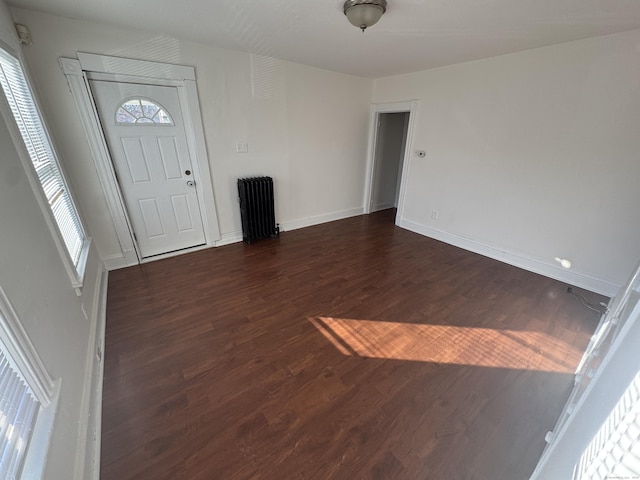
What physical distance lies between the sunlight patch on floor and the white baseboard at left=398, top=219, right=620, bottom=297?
1.18 metres

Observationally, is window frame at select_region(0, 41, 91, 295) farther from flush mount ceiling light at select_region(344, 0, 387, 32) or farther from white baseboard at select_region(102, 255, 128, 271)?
flush mount ceiling light at select_region(344, 0, 387, 32)

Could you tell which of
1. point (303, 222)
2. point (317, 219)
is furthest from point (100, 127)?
point (317, 219)

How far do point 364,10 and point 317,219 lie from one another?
9.97ft

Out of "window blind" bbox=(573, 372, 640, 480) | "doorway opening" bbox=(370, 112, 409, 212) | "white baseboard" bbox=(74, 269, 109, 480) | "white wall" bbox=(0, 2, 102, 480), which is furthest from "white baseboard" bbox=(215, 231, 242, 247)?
"window blind" bbox=(573, 372, 640, 480)

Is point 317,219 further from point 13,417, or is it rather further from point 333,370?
point 13,417

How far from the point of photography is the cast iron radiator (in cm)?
345

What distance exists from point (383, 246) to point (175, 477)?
122 inches

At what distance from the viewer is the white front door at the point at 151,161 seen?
2596 mm

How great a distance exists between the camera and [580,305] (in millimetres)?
2445

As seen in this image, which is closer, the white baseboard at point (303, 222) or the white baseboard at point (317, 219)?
the white baseboard at point (303, 222)

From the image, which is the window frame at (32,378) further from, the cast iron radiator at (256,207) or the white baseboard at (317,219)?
the white baseboard at (317,219)

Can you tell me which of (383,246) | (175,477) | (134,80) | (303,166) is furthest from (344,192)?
(175,477)

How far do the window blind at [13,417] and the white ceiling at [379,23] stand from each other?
244cm

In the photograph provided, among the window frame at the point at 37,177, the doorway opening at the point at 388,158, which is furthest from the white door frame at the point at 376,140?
the window frame at the point at 37,177
